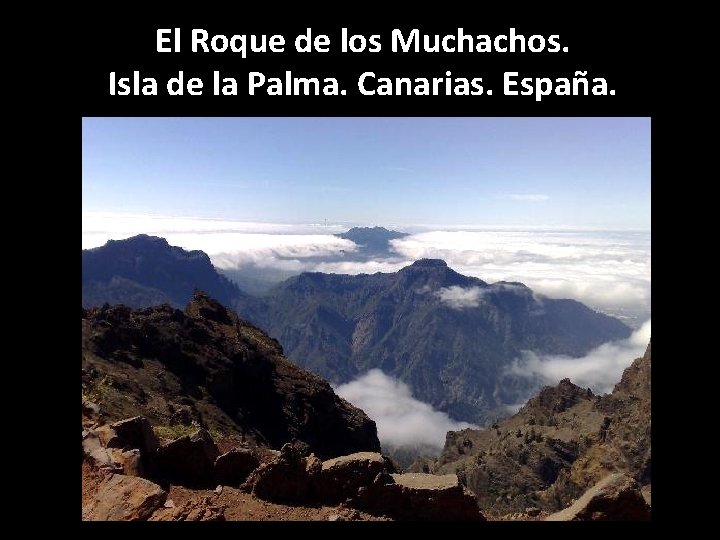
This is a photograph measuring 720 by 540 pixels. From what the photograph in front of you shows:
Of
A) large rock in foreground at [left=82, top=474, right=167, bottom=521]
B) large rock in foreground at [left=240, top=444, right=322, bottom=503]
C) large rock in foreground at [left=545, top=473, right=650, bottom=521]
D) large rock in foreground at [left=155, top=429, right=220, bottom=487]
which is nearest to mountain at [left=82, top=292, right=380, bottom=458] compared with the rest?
large rock in foreground at [left=155, top=429, right=220, bottom=487]

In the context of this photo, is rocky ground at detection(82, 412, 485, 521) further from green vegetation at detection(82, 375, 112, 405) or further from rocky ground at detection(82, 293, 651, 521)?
green vegetation at detection(82, 375, 112, 405)

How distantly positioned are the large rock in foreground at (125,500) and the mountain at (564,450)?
53797mm

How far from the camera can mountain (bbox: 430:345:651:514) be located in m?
68.2

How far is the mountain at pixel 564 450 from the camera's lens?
6825 cm

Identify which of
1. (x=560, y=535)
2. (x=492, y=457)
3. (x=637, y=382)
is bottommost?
(x=492, y=457)

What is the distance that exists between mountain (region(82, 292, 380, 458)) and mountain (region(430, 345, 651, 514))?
2362cm

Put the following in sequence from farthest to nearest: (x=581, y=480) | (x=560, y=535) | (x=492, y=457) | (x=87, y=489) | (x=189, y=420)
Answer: (x=492, y=457), (x=581, y=480), (x=189, y=420), (x=87, y=489), (x=560, y=535)

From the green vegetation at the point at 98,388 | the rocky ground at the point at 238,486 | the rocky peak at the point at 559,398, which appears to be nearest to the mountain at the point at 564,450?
the rocky peak at the point at 559,398

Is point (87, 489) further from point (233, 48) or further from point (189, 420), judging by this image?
point (189, 420)

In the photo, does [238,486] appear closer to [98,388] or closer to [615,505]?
[615,505]

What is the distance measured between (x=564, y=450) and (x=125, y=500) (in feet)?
308
